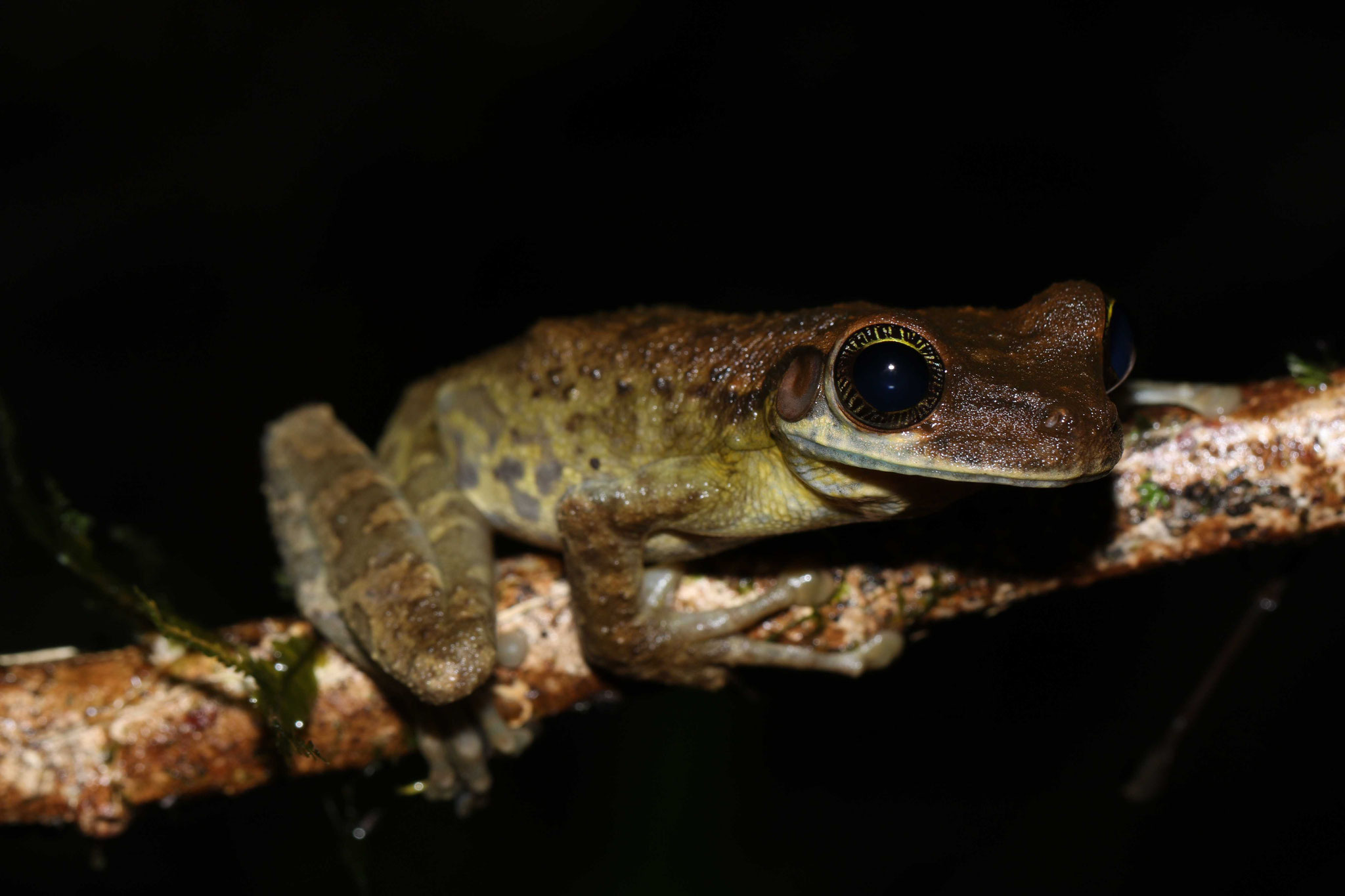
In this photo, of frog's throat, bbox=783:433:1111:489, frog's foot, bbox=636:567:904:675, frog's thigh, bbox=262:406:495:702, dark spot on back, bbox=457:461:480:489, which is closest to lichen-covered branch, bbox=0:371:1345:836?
frog's foot, bbox=636:567:904:675

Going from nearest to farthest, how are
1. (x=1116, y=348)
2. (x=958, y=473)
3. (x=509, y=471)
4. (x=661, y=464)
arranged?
(x=958, y=473)
(x=1116, y=348)
(x=661, y=464)
(x=509, y=471)

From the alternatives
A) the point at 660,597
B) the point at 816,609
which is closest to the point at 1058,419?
the point at 816,609

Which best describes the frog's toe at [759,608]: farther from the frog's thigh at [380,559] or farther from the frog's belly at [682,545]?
Answer: the frog's thigh at [380,559]

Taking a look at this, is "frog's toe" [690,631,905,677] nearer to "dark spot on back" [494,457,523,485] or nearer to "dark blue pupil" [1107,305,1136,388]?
"dark spot on back" [494,457,523,485]

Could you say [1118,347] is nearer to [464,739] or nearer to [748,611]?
[748,611]

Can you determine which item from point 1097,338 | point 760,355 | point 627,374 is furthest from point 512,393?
point 1097,338

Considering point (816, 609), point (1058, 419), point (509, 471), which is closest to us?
point (1058, 419)

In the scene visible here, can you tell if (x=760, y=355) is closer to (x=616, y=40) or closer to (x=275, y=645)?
(x=275, y=645)
